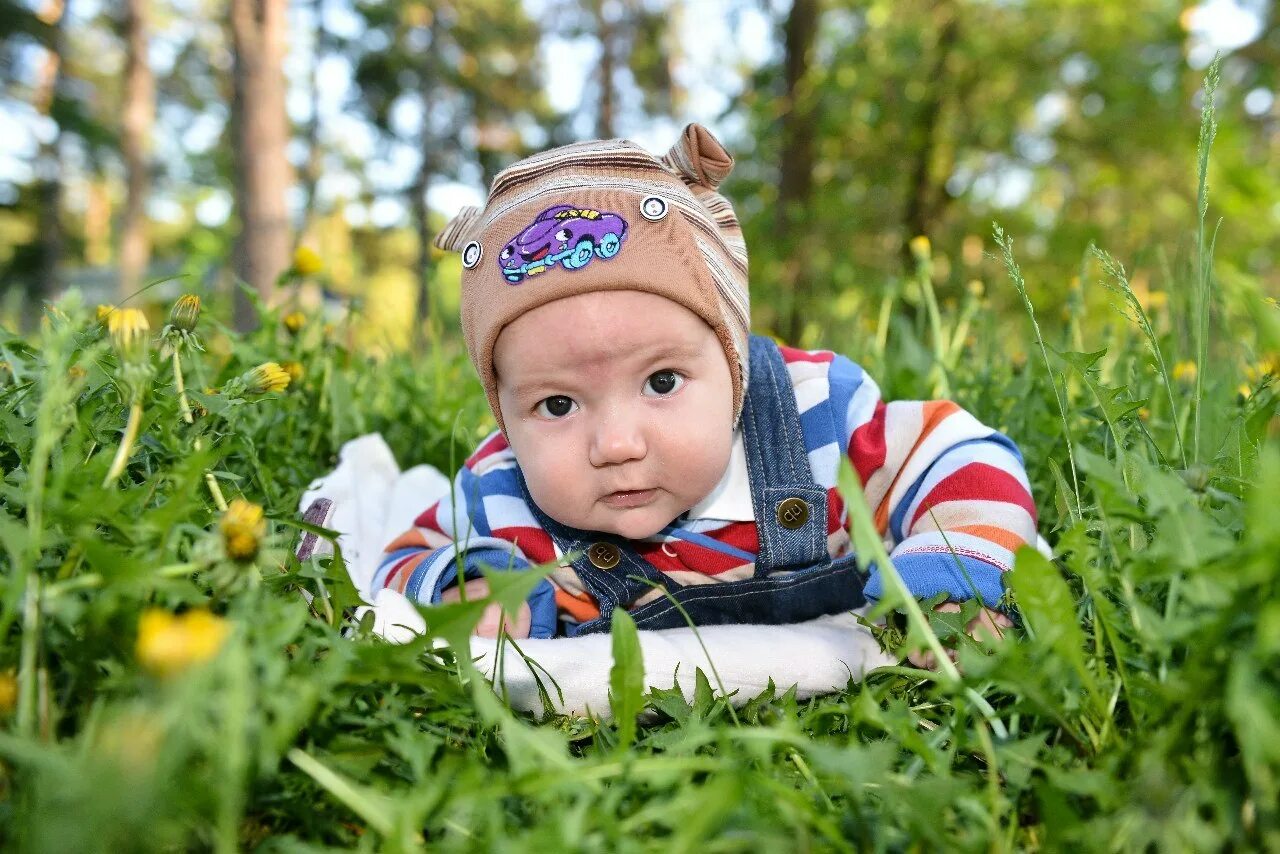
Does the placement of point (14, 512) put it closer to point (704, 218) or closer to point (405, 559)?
point (405, 559)

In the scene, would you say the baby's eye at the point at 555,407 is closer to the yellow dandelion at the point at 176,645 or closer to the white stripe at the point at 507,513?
the white stripe at the point at 507,513

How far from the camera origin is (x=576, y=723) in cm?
136

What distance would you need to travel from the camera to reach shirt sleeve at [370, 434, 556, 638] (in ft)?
5.59

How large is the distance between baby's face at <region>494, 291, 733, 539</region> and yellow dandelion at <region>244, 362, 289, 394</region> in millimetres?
377

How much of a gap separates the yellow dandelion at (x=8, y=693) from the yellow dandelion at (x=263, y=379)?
1.99 feet

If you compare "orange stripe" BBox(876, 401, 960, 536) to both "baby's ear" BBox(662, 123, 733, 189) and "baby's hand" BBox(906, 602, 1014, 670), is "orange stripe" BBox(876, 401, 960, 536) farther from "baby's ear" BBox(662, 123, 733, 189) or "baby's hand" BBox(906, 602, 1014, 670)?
"baby's ear" BBox(662, 123, 733, 189)

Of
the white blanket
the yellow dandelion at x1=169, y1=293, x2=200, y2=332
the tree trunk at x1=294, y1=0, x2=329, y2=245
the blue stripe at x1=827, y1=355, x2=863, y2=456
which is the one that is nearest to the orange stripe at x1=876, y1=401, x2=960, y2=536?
the blue stripe at x1=827, y1=355, x2=863, y2=456

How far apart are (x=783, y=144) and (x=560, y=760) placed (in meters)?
7.15

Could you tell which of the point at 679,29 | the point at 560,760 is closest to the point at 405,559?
the point at 560,760

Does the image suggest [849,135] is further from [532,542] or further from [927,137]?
[532,542]

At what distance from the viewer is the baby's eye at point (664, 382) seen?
1.58 meters

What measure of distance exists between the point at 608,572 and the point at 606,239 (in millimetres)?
633

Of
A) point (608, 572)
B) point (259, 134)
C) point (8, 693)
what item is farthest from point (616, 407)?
point (259, 134)

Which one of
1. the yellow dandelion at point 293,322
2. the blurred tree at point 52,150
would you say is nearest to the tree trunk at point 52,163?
the blurred tree at point 52,150
